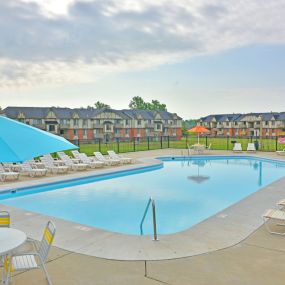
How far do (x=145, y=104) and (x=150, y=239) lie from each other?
3739 inches

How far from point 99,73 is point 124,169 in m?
13.4

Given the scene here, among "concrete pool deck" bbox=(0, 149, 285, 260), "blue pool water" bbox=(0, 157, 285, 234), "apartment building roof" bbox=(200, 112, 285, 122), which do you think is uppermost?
"apartment building roof" bbox=(200, 112, 285, 122)

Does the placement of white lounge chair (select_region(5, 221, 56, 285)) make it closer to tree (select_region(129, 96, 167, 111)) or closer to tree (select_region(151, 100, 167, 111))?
tree (select_region(129, 96, 167, 111))

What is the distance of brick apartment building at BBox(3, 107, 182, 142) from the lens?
51656 millimetres

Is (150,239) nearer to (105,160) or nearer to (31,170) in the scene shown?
(31,170)

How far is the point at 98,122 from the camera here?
56562 mm

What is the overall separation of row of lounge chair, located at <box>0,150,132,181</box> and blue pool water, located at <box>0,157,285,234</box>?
1.86m

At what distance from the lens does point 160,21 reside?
15.4 metres

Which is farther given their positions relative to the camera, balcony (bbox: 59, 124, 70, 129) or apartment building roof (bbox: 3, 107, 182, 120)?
balcony (bbox: 59, 124, 70, 129)

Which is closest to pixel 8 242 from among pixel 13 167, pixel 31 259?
pixel 31 259

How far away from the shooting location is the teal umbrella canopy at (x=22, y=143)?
3.58 metres

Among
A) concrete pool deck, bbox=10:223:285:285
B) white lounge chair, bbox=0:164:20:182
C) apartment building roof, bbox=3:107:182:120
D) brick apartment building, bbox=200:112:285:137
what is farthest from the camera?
brick apartment building, bbox=200:112:285:137

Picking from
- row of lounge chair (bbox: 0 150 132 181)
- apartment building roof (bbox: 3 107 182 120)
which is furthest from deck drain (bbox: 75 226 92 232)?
apartment building roof (bbox: 3 107 182 120)

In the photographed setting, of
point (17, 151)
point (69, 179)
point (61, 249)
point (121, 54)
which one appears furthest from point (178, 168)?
point (17, 151)
